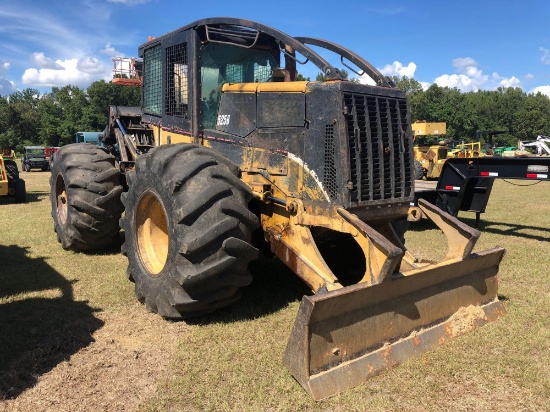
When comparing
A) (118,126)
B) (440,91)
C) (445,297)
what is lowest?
(445,297)

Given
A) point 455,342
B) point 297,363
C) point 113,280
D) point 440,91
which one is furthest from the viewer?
→ point 440,91

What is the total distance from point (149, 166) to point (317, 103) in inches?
69.9

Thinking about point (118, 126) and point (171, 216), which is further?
point (118, 126)

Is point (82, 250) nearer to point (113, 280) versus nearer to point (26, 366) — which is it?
→ point (113, 280)

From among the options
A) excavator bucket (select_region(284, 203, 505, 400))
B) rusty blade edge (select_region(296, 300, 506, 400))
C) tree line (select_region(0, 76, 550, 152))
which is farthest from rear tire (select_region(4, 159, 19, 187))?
tree line (select_region(0, 76, 550, 152))

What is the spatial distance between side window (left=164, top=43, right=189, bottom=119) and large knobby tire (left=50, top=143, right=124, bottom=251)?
145 centimetres

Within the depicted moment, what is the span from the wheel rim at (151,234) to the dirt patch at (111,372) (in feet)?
2.39

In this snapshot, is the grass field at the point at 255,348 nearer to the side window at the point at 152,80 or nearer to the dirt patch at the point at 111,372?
the dirt patch at the point at 111,372

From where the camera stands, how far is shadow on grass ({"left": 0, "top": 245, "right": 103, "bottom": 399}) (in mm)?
3510

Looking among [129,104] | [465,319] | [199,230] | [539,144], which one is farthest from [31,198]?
[129,104]

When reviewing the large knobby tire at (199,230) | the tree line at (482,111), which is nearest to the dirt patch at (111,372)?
the large knobby tire at (199,230)

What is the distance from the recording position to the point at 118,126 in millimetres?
7336

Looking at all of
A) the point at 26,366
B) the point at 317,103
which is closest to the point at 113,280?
the point at 26,366

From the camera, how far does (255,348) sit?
3.89m
